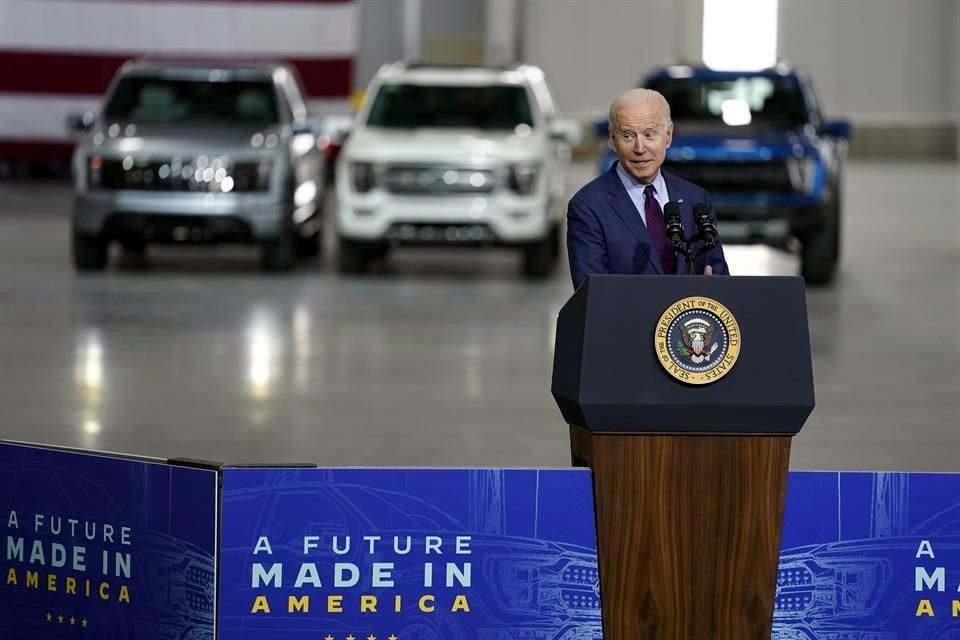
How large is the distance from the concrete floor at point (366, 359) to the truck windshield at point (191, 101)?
1.38 metres

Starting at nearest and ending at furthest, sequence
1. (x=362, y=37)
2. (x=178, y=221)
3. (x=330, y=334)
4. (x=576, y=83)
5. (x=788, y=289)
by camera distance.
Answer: (x=788, y=289) < (x=330, y=334) < (x=178, y=221) < (x=362, y=37) < (x=576, y=83)

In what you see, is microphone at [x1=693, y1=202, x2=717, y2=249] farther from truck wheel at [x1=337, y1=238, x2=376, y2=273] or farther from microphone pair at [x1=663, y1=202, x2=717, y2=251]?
truck wheel at [x1=337, y1=238, x2=376, y2=273]

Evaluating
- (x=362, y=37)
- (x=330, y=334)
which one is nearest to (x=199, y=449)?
(x=330, y=334)

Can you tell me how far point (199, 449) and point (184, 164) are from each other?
7434 millimetres

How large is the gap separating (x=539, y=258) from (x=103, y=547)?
39.8ft

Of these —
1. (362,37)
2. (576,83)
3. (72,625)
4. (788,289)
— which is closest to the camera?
(788,289)

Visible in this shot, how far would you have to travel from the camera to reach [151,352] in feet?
39.7

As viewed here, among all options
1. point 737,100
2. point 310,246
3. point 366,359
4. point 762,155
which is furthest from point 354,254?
point 366,359

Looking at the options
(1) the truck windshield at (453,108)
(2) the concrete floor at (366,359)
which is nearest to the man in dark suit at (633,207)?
(2) the concrete floor at (366,359)

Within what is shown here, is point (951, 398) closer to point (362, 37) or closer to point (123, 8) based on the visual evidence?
point (123, 8)

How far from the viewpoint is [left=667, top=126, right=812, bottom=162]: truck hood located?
1545 centimetres

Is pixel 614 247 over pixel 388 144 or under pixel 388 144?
over

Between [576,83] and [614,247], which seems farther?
[576,83]

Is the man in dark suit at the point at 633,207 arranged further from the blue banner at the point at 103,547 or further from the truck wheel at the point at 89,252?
the truck wheel at the point at 89,252
